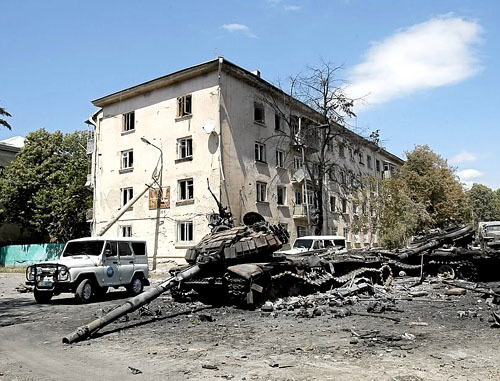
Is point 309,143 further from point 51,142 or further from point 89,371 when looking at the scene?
point 89,371

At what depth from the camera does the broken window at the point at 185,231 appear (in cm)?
2773

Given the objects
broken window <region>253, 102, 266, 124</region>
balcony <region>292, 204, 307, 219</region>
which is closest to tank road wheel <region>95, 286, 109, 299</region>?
broken window <region>253, 102, 266, 124</region>

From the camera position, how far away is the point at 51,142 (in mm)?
41406

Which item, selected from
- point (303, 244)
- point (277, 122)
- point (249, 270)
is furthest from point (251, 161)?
point (249, 270)

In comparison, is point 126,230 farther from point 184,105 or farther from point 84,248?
point 84,248

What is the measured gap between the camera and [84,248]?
48.4 feet

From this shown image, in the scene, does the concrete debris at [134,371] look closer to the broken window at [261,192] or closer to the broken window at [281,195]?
the broken window at [261,192]

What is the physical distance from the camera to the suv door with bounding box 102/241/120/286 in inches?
568

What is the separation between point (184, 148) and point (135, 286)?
14.1m

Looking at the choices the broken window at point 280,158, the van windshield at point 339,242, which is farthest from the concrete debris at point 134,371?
the broken window at point 280,158

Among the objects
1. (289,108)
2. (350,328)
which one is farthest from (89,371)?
(289,108)

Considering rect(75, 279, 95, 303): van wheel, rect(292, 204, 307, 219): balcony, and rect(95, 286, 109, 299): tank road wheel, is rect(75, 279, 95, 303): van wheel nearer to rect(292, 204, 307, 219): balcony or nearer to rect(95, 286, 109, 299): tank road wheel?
rect(95, 286, 109, 299): tank road wheel

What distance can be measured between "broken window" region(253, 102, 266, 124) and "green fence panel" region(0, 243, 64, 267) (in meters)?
17.2

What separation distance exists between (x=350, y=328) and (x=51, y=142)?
1491 inches
